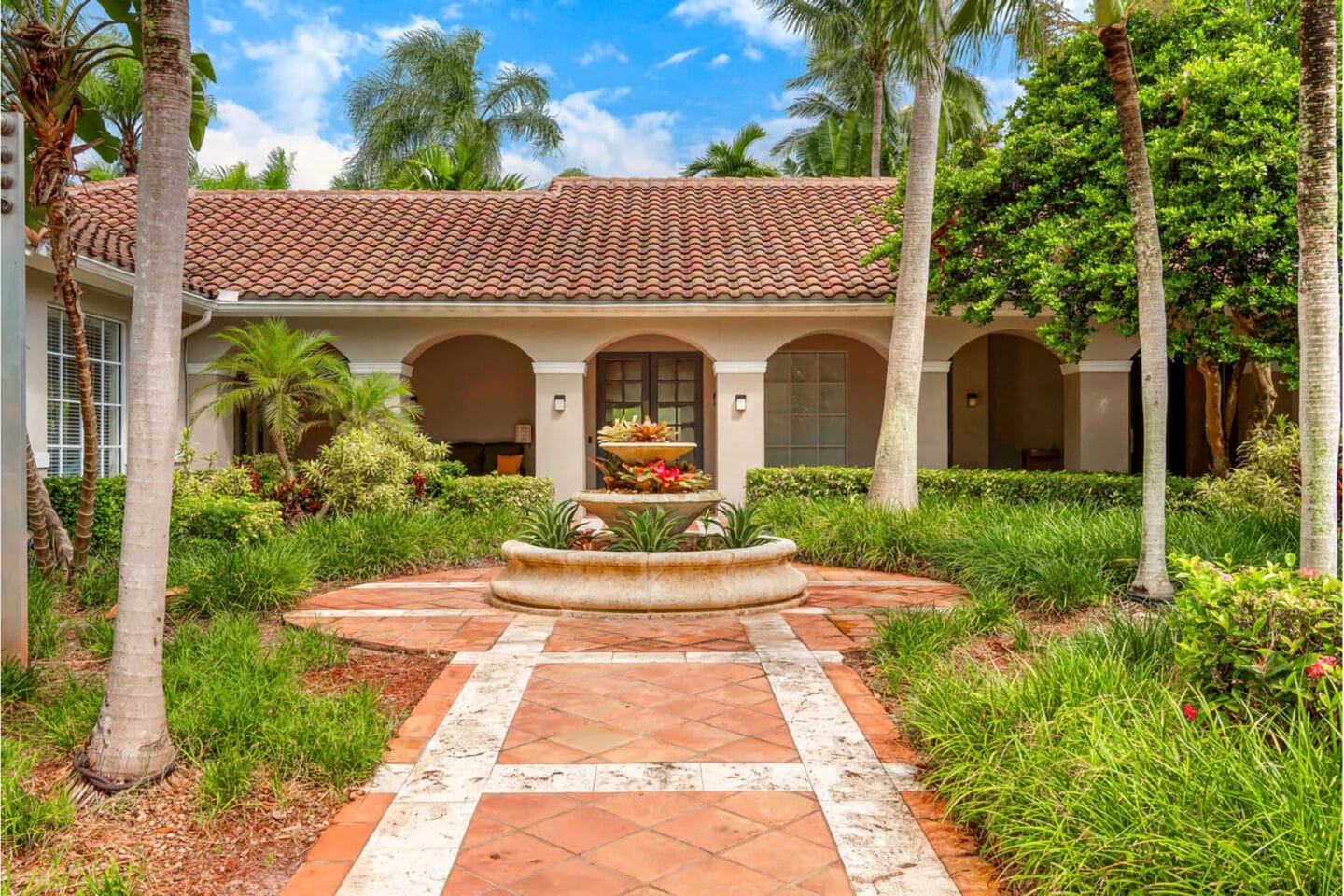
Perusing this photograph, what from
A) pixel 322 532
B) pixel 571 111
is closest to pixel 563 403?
pixel 322 532

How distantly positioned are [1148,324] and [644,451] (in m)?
4.15

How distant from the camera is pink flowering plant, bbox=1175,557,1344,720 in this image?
3379mm

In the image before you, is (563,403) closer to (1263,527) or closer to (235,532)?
(235,532)

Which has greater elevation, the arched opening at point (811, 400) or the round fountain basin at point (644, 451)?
the arched opening at point (811, 400)

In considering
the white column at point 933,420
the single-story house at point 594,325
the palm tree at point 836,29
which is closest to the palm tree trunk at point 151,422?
the single-story house at point 594,325

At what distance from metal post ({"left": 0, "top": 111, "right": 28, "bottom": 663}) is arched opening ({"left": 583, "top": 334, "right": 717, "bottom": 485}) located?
11.3 m

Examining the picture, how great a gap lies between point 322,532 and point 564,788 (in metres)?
6.20

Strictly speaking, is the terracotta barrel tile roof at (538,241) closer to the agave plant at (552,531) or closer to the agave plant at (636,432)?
the agave plant at (636,432)

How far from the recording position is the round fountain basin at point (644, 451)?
8297 mm

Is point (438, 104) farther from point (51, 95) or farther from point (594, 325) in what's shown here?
point (51, 95)

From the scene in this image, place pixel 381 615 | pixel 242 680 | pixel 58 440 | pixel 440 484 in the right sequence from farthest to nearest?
1. pixel 440 484
2. pixel 58 440
3. pixel 381 615
4. pixel 242 680

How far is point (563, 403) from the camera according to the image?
13.1 meters

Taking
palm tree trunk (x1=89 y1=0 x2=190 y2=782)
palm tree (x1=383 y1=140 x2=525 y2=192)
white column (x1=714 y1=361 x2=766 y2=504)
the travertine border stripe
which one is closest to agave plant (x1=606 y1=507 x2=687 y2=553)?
the travertine border stripe

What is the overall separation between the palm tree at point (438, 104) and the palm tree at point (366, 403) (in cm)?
1957
